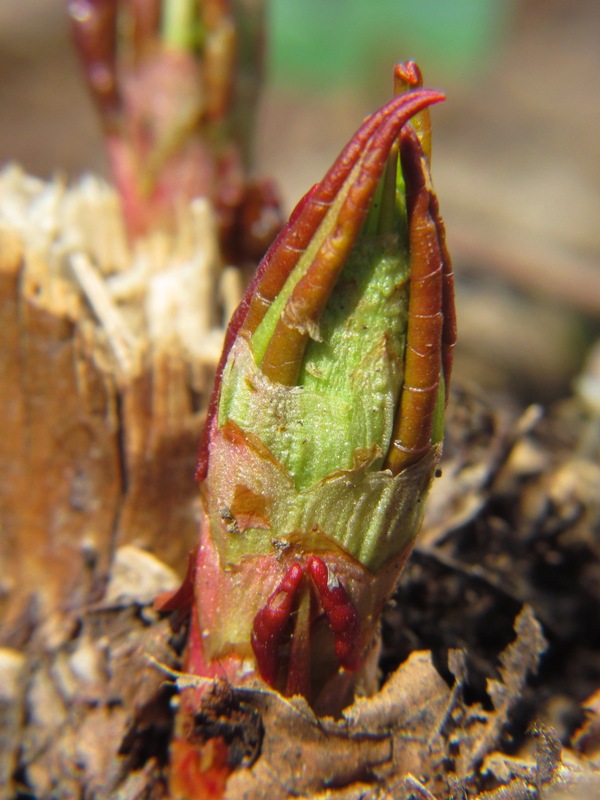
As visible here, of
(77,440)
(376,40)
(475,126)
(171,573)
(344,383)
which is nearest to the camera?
(344,383)

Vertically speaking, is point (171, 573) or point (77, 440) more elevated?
point (77, 440)

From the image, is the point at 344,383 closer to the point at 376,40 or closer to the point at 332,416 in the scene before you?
the point at 332,416

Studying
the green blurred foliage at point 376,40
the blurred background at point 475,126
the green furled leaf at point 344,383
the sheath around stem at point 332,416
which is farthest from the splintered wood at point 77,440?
the green blurred foliage at point 376,40

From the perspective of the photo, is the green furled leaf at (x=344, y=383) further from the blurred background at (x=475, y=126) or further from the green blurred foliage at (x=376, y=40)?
the green blurred foliage at (x=376, y=40)

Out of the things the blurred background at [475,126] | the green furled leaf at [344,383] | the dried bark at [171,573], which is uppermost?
the blurred background at [475,126]

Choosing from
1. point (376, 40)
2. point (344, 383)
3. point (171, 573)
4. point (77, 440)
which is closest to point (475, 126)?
point (376, 40)
